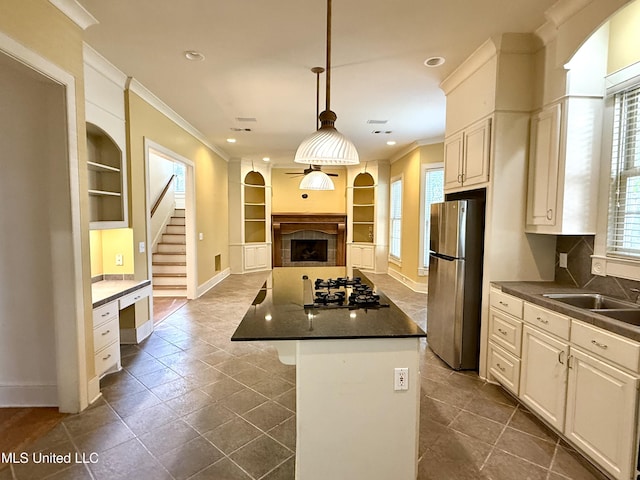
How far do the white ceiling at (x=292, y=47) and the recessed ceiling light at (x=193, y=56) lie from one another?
60mm

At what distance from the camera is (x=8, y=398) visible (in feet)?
8.23

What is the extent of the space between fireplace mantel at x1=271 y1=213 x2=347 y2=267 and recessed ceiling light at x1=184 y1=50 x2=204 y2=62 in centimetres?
571

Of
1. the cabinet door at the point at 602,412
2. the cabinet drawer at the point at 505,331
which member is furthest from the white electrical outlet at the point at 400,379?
the cabinet drawer at the point at 505,331

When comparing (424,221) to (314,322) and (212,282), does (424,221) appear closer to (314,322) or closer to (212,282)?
(212,282)

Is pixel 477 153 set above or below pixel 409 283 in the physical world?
above

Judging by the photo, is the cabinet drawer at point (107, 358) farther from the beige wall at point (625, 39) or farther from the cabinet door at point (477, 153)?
the beige wall at point (625, 39)

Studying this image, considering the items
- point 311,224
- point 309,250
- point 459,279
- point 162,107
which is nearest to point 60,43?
point 162,107

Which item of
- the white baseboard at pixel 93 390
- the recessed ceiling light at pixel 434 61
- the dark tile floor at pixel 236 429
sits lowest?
the dark tile floor at pixel 236 429

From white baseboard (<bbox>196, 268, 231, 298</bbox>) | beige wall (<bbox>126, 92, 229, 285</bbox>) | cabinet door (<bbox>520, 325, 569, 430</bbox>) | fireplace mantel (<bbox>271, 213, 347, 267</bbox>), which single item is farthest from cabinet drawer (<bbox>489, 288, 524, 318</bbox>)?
fireplace mantel (<bbox>271, 213, 347, 267</bbox>)

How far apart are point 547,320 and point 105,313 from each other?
348 centimetres

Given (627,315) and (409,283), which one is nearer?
(627,315)

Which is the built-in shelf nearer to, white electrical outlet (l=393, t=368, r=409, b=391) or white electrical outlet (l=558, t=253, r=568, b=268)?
white electrical outlet (l=558, t=253, r=568, b=268)

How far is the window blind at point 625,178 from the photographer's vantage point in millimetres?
2297

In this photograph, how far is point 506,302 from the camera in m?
2.69
